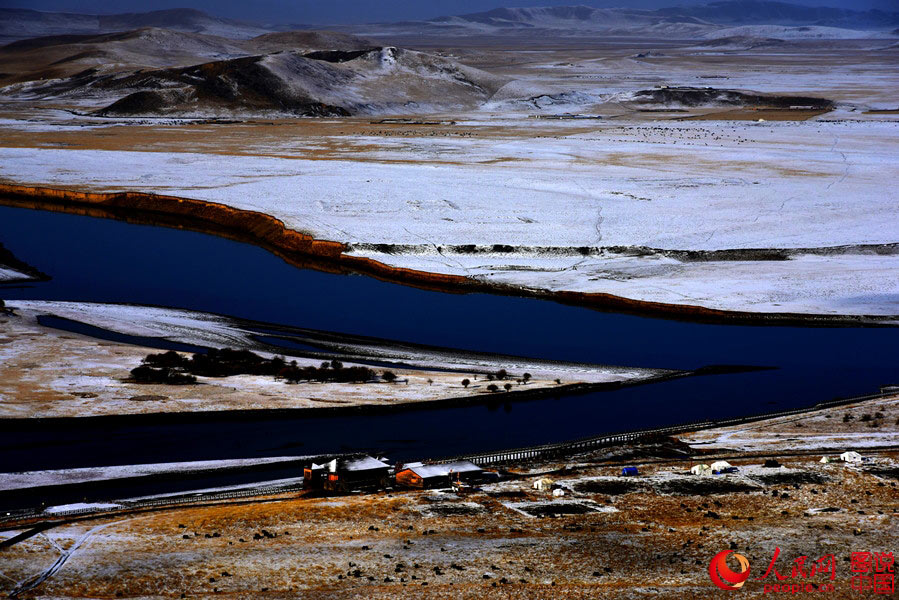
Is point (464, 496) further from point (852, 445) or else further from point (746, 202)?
point (746, 202)

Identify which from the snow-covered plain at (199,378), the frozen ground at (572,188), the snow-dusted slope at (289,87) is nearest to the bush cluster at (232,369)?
the snow-covered plain at (199,378)

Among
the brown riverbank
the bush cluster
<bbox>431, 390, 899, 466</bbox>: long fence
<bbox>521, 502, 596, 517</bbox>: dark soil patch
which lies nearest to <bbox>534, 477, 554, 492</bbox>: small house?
<bbox>521, 502, 596, 517</bbox>: dark soil patch

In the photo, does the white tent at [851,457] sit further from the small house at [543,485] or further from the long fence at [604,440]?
the small house at [543,485]

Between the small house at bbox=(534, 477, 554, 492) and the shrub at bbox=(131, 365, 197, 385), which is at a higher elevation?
the shrub at bbox=(131, 365, 197, 385)

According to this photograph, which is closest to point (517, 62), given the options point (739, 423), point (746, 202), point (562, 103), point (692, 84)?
point (692, 84)

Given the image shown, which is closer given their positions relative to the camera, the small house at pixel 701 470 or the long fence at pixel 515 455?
the long fence at pixel 515 455

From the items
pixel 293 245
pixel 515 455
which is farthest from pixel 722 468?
pixel 293 245

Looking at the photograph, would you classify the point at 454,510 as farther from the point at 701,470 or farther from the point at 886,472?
the point at 886,472

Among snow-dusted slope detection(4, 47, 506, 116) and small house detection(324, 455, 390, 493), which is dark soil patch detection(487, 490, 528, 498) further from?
snow-dusted slope detection(4, 47, 506, 116)
